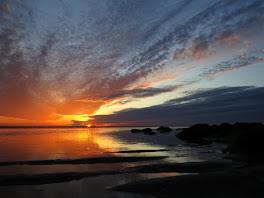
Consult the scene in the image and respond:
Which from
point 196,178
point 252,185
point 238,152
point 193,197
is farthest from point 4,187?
point 238,152

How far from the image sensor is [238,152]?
2469 centimetres

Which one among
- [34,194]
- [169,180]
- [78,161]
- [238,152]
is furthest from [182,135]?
[34,194]

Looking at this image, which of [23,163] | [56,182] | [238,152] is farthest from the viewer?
[238,152]

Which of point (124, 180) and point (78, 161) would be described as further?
point (78, 161)

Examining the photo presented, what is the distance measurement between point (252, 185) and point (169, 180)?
5.48 meters

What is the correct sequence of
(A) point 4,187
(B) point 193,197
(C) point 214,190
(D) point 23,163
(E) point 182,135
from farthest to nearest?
(E) point 182,135, (D) point 23,163, (A) point 4,187, (C) point 214,190, (B) point 193,197

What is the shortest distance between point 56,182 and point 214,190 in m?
11.7

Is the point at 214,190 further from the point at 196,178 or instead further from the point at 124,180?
the point at 124,180

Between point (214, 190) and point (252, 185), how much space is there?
2.84 metres

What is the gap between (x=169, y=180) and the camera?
12.8 metres

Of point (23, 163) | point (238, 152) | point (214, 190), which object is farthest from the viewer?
point (238, 152)

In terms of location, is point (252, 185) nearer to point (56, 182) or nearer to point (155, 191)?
point (155, 191)

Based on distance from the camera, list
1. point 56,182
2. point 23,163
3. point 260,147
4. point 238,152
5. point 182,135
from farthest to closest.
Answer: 1. point 182,135
2. point 238,152
3. point 260,147
4. point 23,163
5. point 56,182

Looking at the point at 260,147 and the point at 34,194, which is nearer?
the point at 34,194
